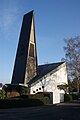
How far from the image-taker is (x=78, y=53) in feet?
171

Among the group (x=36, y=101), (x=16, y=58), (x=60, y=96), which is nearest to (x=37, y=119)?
(x=36, y=101)

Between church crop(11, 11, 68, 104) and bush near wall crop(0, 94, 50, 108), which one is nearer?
bush near wall crop(0, 94, 50, 108)

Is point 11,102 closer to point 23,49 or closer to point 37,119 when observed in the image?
point 37,119

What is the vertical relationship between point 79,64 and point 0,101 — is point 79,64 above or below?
above

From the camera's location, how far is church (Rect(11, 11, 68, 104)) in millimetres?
43844

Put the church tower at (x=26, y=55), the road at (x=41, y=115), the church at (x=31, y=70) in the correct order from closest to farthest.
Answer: the road at (x=41, y=115), the church at (x=31, y=70), the church tower at (x=26, y=55)

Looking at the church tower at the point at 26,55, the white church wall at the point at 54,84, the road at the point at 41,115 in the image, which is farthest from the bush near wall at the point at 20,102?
the church tower at the point at 26,55

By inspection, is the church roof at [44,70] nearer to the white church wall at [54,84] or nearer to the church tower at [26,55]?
the white church wall at [54,84]

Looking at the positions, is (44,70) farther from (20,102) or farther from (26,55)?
(20,102)

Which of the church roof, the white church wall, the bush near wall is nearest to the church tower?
the church roof

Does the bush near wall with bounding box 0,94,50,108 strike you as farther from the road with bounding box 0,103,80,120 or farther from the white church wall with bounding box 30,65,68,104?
the white church wall with bounding box 30,65,68,104

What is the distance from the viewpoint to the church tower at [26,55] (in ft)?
146

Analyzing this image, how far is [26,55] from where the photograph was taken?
45.6 metres

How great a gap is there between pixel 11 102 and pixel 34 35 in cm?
2201
